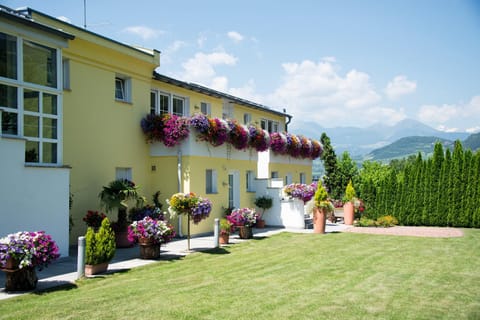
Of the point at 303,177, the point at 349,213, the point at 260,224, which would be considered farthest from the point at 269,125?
the point at 260,224

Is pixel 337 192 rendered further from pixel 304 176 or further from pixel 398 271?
pixel 398 271

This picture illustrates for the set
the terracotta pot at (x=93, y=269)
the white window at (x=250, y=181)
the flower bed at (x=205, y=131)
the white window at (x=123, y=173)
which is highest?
the flower bed at (x=205, y=131)

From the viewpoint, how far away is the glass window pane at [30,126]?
36.2 ft

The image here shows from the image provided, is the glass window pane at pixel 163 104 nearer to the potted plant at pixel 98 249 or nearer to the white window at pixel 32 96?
the white window at pixel 32 96

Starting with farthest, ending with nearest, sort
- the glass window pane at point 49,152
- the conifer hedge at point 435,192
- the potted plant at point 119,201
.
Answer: the conifer hedge at point 435,192, the potted plant at point 119,201, the glass window pane at point 49,152

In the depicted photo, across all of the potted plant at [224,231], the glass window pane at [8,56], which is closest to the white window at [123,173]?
the potted plant at [224,231]

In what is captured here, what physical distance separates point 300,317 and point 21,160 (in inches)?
301

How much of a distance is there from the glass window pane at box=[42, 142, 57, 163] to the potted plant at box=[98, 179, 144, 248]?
9.15 ft

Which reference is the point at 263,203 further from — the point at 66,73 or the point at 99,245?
the point at 99,245

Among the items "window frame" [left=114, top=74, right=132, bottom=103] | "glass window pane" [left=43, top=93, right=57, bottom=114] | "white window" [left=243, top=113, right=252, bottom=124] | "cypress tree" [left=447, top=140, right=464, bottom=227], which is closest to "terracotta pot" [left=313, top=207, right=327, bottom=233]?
"cypress tree" [left=447, top=140, right=464, bottom=227]

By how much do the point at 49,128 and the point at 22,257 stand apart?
14.5 feet

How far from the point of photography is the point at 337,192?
29.8m

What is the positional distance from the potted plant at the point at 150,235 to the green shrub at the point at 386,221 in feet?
43.9

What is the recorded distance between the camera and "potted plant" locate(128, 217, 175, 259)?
38.5ft
